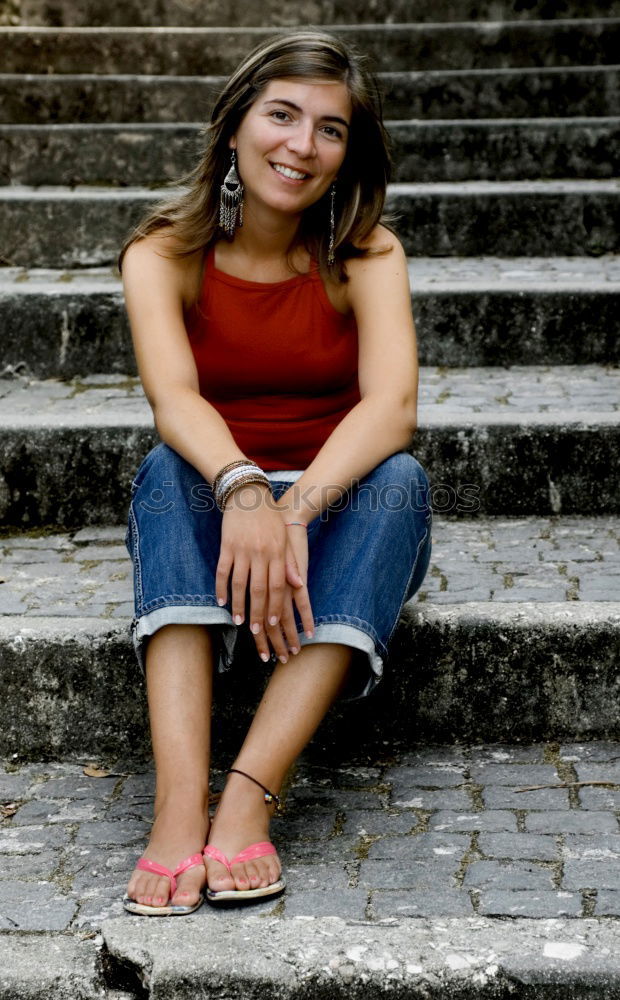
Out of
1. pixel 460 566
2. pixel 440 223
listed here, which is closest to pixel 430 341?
pixel 440 223

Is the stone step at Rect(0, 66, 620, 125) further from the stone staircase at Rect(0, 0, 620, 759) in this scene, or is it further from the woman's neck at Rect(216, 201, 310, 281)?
the woman's neck at Rect(216, 201, 310, 281)

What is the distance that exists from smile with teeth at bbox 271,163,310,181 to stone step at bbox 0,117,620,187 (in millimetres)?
3504

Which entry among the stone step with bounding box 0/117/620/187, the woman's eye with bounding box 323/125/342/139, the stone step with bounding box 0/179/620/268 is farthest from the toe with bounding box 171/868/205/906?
the stone step with bounding box 0/117/620/187

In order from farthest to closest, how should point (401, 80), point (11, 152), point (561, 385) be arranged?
point (401, 80), point (11, 152), point (561, 385)

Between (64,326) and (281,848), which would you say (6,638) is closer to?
(281,848)

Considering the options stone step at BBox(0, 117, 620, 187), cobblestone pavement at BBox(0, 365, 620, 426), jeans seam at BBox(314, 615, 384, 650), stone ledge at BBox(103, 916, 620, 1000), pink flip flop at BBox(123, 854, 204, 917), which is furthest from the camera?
stone step at BBox(0, 117, 620, 187)

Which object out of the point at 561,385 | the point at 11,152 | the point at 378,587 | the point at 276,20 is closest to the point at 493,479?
the point at 561,385

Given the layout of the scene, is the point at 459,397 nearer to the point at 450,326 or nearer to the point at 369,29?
the point at 450,326

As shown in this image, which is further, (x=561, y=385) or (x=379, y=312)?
(x=561, y=385)

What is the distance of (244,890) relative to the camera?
7.57 ft

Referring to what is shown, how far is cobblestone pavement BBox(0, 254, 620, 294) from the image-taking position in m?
4.89

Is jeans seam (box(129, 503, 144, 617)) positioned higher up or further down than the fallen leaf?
higher up

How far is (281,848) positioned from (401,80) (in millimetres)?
5102

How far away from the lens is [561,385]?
4418 mm
